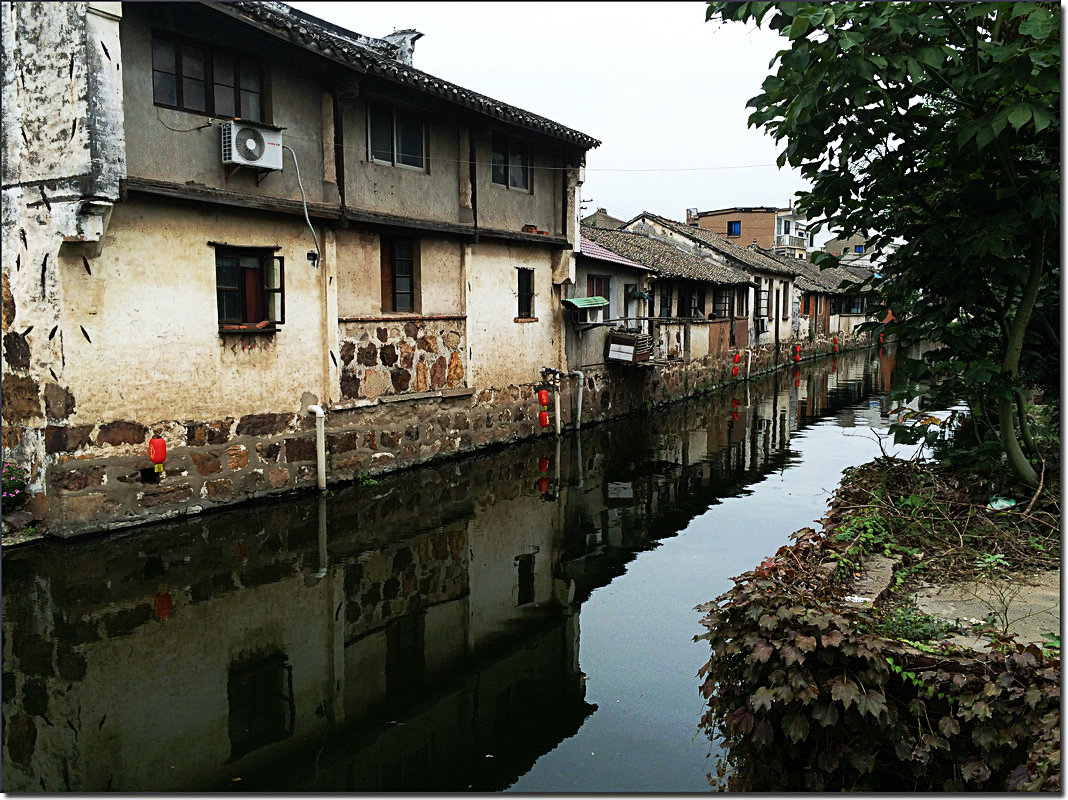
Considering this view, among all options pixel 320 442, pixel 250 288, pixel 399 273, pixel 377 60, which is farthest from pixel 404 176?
pixel 320 442

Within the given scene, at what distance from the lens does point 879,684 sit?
401 cm

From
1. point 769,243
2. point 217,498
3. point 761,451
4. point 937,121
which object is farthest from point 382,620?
point 769,243

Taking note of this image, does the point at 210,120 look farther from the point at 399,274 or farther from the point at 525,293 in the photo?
the point at 525,293

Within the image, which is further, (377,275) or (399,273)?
(399,273)

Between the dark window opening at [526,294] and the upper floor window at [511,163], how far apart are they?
1790 mm

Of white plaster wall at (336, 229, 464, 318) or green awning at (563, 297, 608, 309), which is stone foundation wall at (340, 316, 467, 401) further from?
green awning at (563, 297, 608, 309)

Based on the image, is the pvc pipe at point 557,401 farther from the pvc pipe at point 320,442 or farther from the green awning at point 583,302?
the pvc pipe at point 320,442

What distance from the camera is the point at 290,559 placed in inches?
355

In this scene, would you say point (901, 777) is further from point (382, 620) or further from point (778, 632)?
point (382, 620)

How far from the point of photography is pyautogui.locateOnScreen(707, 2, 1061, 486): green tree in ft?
18.0

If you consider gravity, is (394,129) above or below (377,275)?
above

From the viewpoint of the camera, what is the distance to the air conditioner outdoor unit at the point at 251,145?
10.3m

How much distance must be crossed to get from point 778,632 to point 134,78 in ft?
31.0

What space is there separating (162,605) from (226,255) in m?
5.21
